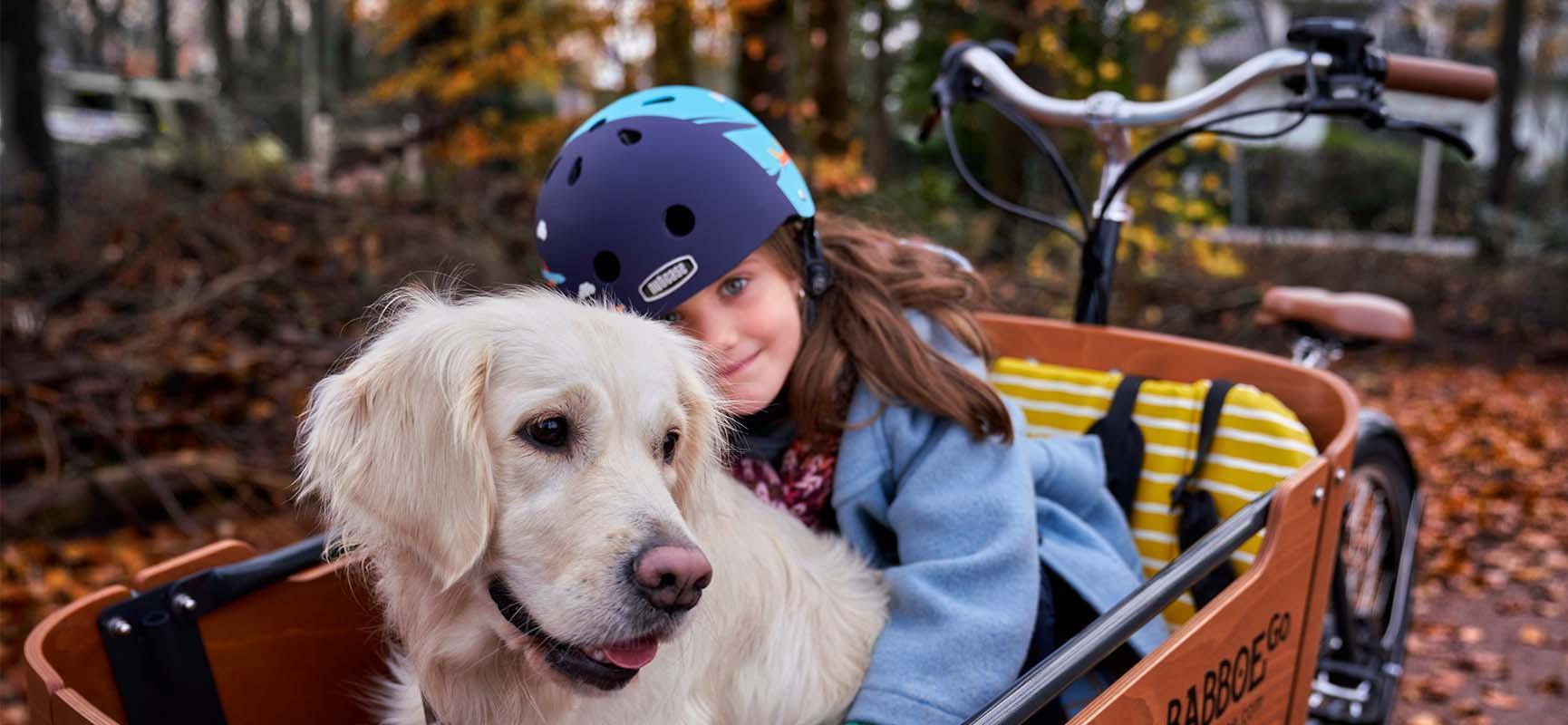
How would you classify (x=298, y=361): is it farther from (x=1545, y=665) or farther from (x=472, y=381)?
(x=1545, y=665)

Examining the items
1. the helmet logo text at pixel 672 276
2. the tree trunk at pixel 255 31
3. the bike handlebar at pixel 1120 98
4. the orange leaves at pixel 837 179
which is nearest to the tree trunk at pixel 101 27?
the tree trunk at pixel 255 31

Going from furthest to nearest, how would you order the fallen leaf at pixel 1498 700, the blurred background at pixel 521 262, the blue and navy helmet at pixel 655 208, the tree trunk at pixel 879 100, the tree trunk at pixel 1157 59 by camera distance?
the tree trunk at pixel 879 100
the tree trunk at pixel 1157 59
the blurred background at pixel 521 262
the fallen leaf at pixel 1498 700
the blue and navy helmet at pixel 655 208

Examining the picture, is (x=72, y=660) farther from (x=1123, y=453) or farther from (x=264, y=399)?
(x=264, y=399)

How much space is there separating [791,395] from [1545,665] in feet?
13.2

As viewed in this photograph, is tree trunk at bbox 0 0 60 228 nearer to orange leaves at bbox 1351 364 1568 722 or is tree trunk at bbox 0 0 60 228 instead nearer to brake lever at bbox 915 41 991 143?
brake lever at bbox 915 41 991 143

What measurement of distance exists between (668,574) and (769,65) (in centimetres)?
652

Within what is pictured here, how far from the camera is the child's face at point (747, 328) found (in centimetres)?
207

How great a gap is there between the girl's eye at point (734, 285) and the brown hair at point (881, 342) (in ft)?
0.30

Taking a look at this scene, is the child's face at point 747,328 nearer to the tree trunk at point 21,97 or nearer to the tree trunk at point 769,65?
the tree trunk at point 769,65

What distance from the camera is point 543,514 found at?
4.61ft

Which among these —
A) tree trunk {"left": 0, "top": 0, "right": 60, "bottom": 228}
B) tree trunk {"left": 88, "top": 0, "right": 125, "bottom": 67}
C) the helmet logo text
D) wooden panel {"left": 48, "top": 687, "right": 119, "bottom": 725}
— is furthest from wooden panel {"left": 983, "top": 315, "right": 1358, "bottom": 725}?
tree trunk {"left": 88, "top": 0, "right": 125, "bottom": 67}

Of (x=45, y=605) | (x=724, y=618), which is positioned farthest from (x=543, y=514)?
(x=45, y=605)

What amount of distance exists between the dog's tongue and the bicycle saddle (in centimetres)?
223

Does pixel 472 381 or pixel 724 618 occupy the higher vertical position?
pixel 472 381
